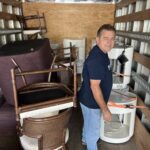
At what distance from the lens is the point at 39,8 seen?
3.63 meters

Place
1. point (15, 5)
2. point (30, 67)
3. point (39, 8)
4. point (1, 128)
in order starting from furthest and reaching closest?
point (39, 8) → point (15, 5) → point (1, 128) → point (30, 67)

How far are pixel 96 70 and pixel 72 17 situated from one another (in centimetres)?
249

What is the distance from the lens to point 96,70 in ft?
4.88

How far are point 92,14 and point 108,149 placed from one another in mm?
2545

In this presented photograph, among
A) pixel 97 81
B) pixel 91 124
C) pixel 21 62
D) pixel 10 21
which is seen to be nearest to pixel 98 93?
pixel 97 81

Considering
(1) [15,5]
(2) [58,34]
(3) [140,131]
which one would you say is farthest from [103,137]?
(1) [15,5]

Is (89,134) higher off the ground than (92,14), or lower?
lower

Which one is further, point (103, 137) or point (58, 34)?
point (58, 34)

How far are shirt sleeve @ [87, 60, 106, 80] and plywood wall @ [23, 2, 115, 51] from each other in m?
2.39

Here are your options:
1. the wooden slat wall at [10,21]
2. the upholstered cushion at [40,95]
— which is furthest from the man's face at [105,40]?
the wooden slat wall at [10,21]

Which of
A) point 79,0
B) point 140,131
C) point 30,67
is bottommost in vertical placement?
point 140,131

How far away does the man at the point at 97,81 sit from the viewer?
58.9 inches

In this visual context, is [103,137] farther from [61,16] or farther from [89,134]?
[61,16]

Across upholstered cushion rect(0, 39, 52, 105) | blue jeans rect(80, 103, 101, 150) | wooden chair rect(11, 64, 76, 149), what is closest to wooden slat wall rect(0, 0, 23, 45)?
upholstered cushion rect(0, 39, 52, 105)
